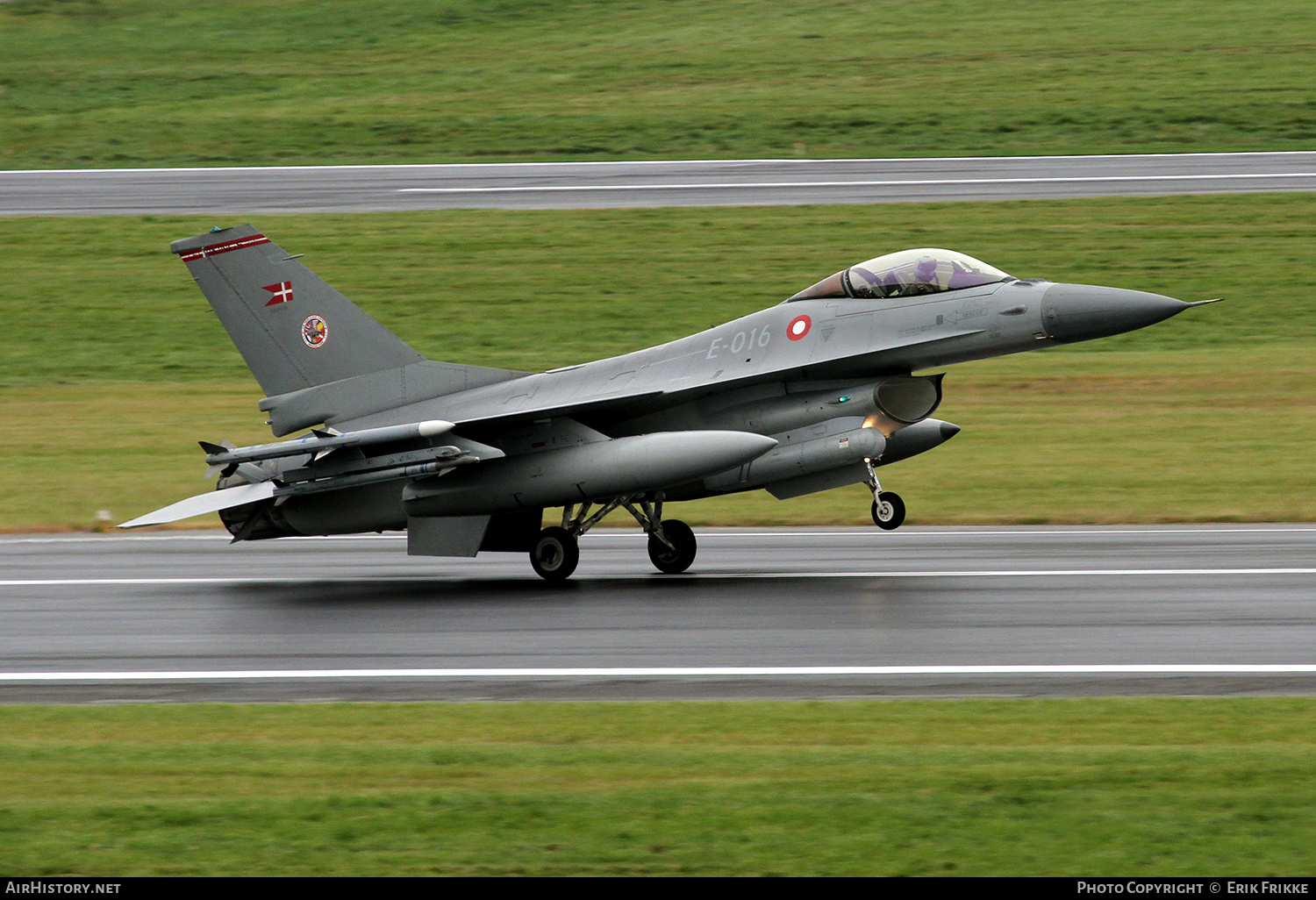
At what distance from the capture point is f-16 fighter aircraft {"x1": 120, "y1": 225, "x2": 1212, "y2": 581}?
51.7 feet

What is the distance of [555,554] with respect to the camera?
16.6 metres

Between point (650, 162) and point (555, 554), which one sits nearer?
point (555, 554)

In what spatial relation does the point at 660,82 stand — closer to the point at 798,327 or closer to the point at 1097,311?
the point at 798,327

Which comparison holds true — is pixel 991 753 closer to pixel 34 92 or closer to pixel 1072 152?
pixel 1072 152

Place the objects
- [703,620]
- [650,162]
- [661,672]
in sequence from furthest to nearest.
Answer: [650,162]
[703,620]
[661,672]

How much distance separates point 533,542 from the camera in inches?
667

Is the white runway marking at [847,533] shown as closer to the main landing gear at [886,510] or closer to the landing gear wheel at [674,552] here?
the landing gear wheel at [674,552]

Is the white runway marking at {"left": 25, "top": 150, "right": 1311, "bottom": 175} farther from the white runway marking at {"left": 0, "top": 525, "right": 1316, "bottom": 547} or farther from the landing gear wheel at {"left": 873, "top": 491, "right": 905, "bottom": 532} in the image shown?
the landing gear wheel at {"left": 873, "top": 491, "right": 905, "bottom": 532}

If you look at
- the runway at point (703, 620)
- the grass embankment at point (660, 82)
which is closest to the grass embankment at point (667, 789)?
the runway at point (703, 620)

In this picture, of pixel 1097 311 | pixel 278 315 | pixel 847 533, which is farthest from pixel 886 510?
pixel 278 315

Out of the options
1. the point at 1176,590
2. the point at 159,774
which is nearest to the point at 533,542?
the point at 1176,590

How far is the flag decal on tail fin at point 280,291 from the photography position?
17.3m

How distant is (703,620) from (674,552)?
320 cm

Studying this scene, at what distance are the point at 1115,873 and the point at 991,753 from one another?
2.00 m
